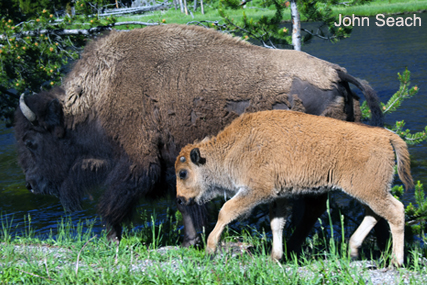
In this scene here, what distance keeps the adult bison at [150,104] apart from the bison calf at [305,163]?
2.32 ft

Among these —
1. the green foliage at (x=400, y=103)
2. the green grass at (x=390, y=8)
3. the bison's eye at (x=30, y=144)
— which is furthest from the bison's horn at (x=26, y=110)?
the green grass at (x=390, y=8)

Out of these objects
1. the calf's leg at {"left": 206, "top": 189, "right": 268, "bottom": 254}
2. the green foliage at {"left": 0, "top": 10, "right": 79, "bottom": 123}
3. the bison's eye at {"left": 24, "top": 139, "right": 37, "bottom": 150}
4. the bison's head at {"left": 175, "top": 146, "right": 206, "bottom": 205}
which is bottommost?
the calf's leg at {"left": 206, "top": 189, "right": 268, "bottom": 254}

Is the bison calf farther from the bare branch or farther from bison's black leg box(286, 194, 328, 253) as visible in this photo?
the bare branch

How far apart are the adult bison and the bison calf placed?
706 mm

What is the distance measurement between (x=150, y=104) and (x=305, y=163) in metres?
2.07

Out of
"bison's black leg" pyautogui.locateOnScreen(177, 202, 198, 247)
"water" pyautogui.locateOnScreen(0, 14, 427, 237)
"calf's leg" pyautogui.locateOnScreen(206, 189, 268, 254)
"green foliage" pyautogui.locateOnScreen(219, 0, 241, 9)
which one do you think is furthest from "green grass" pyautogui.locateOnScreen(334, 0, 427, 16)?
"calf's leg" pyautogui.locateOnScreen(206, 189, 268, 254)

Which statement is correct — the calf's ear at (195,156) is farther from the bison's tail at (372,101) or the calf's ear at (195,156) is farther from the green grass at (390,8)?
the green grass at (390,8)

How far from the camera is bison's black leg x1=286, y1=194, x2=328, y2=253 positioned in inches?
215

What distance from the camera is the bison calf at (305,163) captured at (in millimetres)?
4270

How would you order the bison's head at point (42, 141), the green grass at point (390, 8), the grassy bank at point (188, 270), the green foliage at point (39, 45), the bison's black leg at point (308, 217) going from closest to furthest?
the grassy bank at point (188, 270)
the bison's black leg at point (308, 217)
the bison's head at point (42, 141)
the green foliage at point (39, 45)
the green grass at point (390, 8)

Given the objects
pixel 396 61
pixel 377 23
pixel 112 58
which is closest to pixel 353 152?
pixel 112 58

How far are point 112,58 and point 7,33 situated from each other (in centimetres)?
408

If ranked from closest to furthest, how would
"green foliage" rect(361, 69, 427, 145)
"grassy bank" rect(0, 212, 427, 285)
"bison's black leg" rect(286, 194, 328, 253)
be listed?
"grassy bank" rect(0, 212, 427, 285) < "bison's black leg" rect(286, 194, 328, 253) < "green foliage" rect(361, 69, 427, 145)

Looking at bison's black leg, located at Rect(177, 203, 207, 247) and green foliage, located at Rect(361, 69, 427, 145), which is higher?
green foliage, located at Rect(361, 69, 427, 145)
